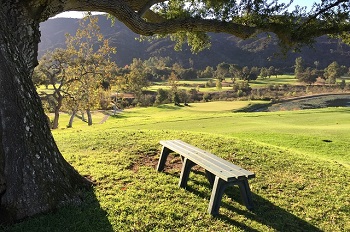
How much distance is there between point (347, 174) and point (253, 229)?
4.83 meters

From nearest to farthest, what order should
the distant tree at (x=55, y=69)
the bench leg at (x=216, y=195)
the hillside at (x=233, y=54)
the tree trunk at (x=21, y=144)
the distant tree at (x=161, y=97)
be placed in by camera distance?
1. the tree trunk at (x=21, y=144)
2. the bench leg at (x=216, y=195)
3. the distant tree at (x=55, y=69)
4. the distant tree at (x=161, y=97)
5. the hillside at (x=233, y=54)

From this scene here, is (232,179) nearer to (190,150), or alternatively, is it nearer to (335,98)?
→ (190,150)

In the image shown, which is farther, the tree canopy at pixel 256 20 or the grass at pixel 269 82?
the grass at pixel 269 82

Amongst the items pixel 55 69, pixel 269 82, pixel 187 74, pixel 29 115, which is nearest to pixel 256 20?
pixel 29 115

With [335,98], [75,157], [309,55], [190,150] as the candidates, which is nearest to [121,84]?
[75,157]

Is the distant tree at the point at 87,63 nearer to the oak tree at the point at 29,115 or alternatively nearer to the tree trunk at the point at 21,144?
the oak tree at the point at 29,115

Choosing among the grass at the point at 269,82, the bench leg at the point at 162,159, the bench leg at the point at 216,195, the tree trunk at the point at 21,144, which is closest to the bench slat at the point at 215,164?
the bench leg at the point at 216,195

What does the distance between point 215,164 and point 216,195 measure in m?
0.60

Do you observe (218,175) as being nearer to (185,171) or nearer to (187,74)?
(185,171)

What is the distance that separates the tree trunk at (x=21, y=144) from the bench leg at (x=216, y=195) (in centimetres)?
242

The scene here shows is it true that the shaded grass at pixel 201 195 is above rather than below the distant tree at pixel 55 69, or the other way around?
below

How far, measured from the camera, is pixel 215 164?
613 cm

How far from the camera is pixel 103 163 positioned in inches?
344

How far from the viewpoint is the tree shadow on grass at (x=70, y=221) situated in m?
5.11
